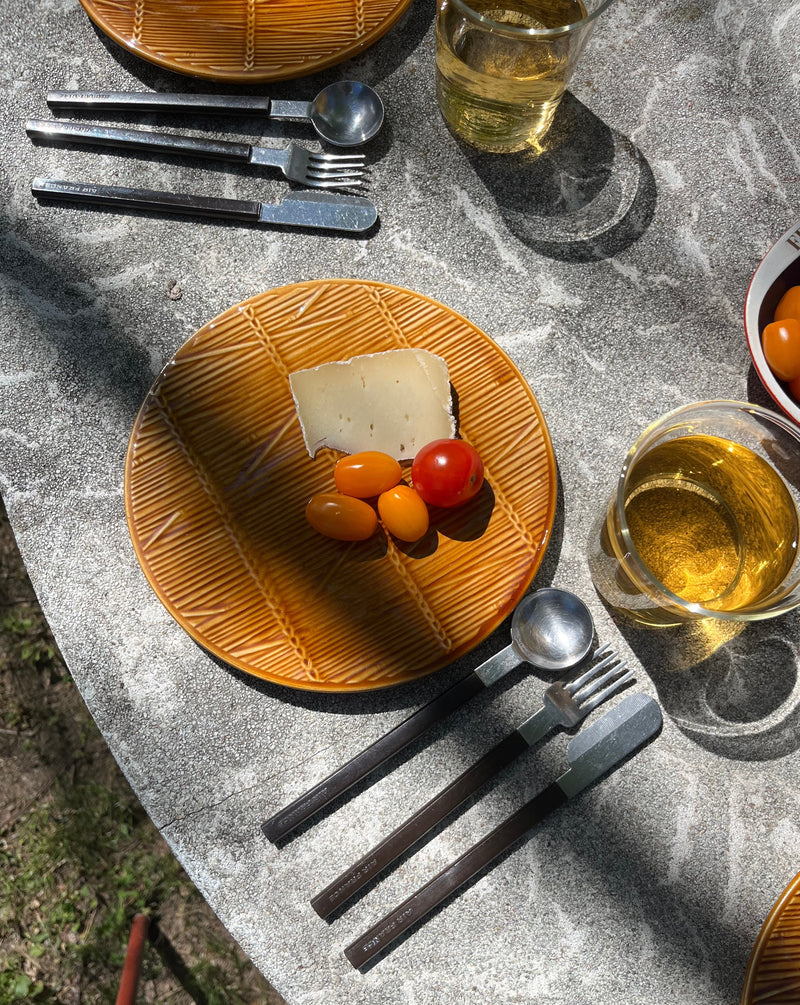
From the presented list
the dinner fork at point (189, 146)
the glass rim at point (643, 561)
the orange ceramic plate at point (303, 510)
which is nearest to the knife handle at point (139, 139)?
the dinner fork at point (189, 146)

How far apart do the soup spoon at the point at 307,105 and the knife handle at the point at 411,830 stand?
0.70 metres

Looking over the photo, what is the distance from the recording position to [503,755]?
2.61 feet

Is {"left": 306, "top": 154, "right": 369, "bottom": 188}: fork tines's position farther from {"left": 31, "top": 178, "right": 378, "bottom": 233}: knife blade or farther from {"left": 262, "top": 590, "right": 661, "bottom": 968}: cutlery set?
{"left": 262, "top": 590, "right": 661, "bottom": 968}: cutlery set

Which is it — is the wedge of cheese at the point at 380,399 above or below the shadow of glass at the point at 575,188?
below

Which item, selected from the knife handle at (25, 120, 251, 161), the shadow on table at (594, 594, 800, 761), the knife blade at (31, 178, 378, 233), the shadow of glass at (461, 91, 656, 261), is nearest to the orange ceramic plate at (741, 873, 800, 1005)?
the shadow on table at (594, 594, 800, 761)

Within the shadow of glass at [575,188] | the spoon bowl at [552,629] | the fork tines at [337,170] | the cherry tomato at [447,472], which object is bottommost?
the spoon bowl at [552,629]

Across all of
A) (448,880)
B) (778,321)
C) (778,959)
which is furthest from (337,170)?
(778,959)

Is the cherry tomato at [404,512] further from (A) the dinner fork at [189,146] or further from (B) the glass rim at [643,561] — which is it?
(A) the dinner fork at [189,146]

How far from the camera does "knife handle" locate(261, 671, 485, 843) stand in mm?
790

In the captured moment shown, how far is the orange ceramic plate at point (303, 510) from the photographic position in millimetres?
792

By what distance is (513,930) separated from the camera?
2.62 ft

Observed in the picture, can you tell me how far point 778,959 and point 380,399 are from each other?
2.21 feet

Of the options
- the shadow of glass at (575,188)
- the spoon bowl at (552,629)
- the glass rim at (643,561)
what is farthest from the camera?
the shadow of glass at (575,188)

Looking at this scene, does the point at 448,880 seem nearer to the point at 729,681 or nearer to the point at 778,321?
the point at 729,681
